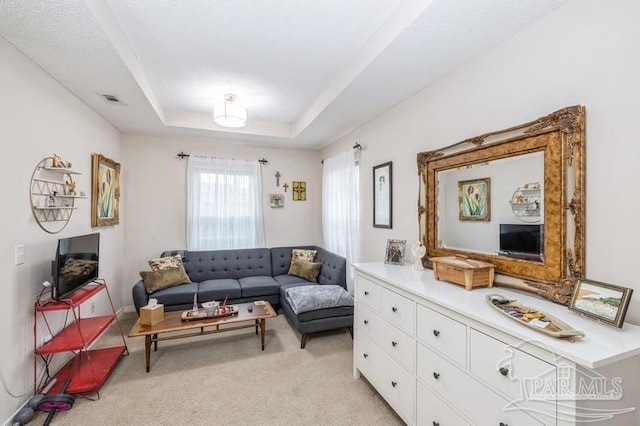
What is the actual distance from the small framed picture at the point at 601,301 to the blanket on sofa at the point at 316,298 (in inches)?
81.6

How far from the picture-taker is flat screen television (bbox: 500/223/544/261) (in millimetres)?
1618

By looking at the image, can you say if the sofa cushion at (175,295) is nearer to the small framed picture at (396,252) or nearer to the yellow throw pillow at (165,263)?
the yellow throw pillow at (165,263)

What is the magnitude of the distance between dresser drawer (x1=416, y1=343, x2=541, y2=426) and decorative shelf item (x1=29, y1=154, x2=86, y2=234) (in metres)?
3.01

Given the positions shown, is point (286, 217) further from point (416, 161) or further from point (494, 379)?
point (494, 379)

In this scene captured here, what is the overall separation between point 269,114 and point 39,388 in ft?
11.6

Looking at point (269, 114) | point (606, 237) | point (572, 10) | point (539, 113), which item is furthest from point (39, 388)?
point (572, 10)

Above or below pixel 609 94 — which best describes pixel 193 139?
above

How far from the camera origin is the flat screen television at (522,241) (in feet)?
5.31

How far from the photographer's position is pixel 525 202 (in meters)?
1.70

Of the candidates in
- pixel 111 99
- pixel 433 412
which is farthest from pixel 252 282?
pixel 433 412

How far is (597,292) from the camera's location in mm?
1243

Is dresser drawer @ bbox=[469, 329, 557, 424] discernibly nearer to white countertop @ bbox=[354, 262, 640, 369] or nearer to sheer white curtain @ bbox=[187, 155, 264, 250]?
white countertop @ bbox=[354, 262, 640, 369]

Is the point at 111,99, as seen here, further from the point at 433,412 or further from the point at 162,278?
the point at 433,412

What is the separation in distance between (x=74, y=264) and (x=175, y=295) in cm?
123
